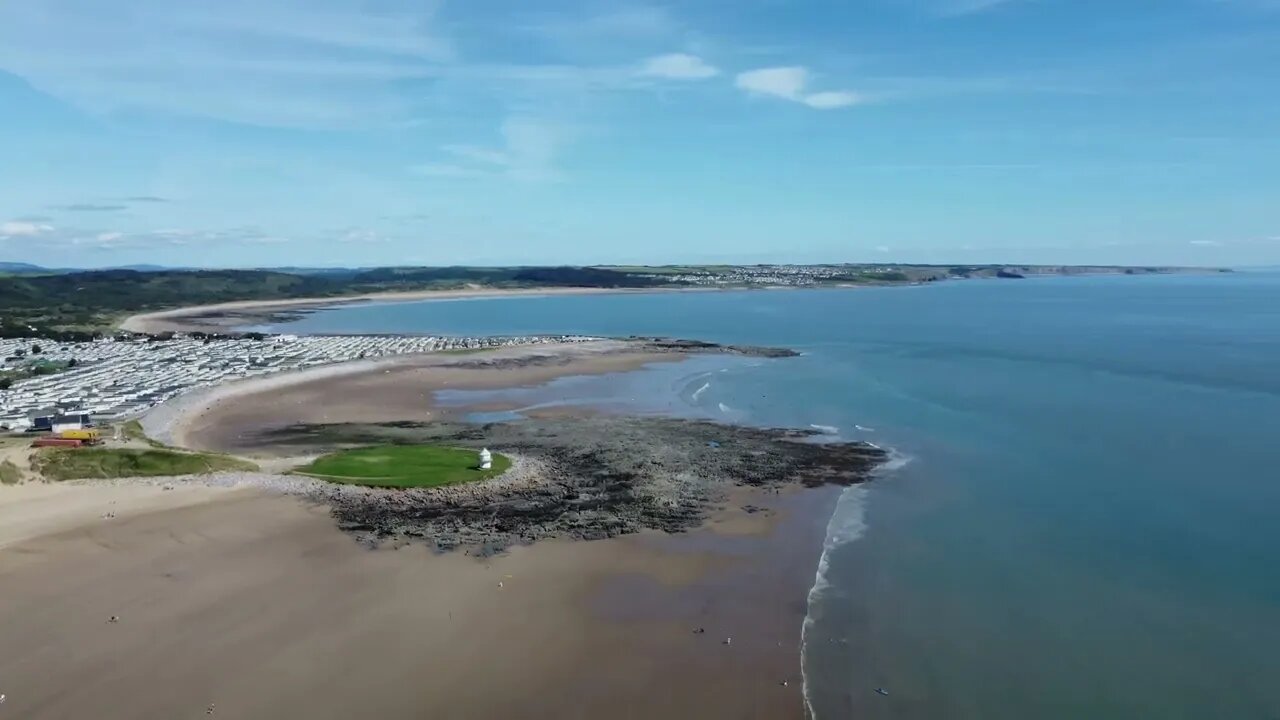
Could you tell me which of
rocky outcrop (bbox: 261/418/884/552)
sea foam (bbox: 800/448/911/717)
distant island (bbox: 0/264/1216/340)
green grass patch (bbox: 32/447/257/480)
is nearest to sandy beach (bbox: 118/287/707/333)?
distant island (bbox: 0/264/1216/340)

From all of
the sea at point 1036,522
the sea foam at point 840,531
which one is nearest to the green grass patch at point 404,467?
the sea foam at point 840,531

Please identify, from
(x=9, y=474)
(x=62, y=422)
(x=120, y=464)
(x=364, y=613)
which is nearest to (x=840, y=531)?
(x=364, y=613)

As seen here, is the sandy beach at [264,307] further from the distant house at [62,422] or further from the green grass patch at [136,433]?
the green grass patch at [136,433]

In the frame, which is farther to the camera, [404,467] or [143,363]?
[143,363]

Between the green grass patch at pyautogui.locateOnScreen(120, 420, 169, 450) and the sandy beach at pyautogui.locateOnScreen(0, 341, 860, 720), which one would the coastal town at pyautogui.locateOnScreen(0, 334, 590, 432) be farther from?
the sandy beach at pyautogui.locateOnScreen(0, 341, 860, 720)

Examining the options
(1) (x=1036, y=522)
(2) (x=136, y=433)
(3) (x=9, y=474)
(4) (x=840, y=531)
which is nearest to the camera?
(4) (x=840, y=531)

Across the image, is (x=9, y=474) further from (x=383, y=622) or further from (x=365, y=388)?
(x=365, y=388)

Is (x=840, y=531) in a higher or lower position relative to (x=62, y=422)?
lower
